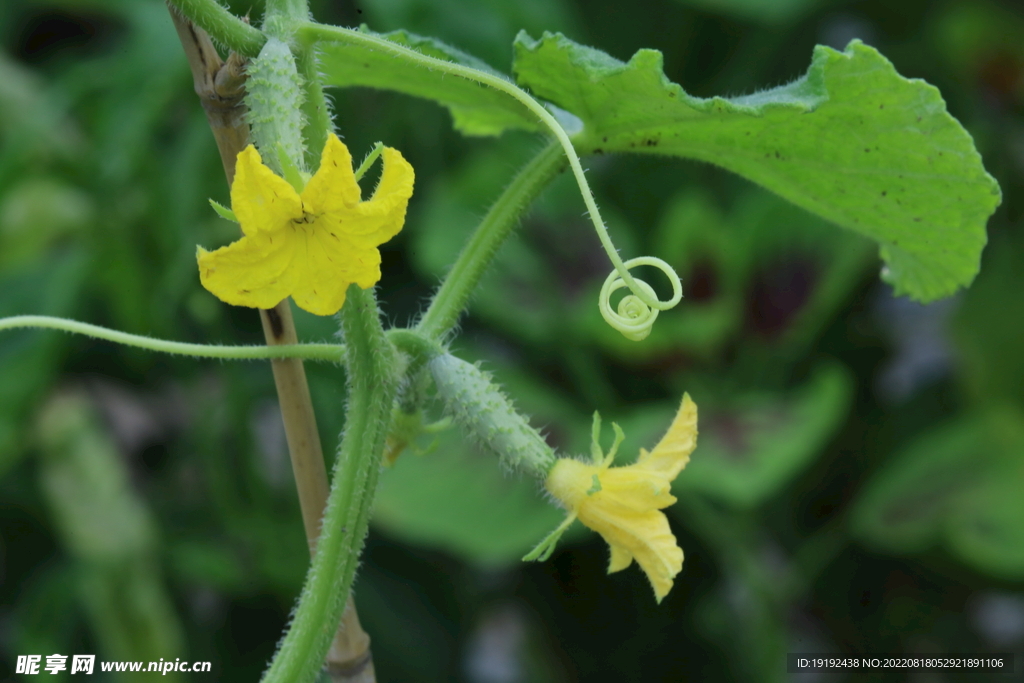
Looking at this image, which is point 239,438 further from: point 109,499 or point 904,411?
point 904,411

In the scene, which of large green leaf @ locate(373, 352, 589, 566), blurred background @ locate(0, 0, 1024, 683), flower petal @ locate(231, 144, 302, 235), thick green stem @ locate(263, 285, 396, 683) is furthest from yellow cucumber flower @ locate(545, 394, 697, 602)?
large green leaf @ locate(373, 352, 589, 566)

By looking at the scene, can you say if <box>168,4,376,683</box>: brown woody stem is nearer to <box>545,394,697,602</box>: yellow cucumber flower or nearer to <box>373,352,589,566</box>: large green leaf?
<box>545,394,697,602</box>: yellow cucumber flower

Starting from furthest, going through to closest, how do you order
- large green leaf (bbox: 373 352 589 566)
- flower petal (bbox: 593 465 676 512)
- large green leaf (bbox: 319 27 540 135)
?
large green leaf (bbox: 373 352 589 566) → large green leaf (bbox: 319 27 540 135) → flower petal (bbox: 593 465 676 512)

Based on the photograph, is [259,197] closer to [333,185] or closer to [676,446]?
[333,185]

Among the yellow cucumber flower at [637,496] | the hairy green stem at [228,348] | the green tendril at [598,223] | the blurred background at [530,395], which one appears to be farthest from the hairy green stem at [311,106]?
the blurred background at [530,395]

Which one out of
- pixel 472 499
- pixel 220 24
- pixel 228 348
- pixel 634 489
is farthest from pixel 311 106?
pixel 472 499

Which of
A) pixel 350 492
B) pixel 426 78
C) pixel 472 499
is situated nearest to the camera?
pixel 350 492

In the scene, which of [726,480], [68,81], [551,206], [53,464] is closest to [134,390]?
[53,464]
